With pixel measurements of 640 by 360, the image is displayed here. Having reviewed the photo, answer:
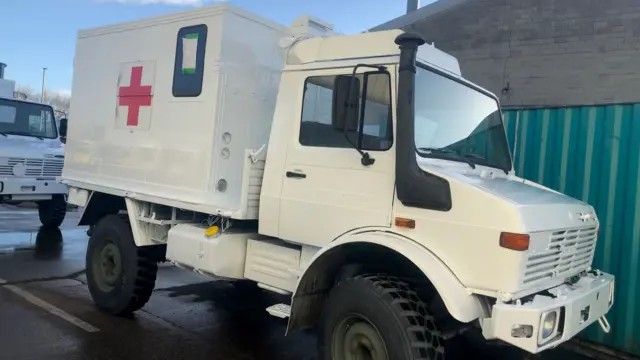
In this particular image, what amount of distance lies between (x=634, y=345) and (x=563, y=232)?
102 inches

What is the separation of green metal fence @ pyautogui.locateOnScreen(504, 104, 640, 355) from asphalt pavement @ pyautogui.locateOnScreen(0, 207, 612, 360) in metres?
0.67

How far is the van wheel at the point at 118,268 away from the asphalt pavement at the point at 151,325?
0.19 meters

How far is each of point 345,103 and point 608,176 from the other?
3518mm

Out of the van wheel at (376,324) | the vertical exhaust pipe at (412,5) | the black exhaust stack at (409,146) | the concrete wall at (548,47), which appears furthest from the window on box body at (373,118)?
the vertical exhaust pipe at (412,5)

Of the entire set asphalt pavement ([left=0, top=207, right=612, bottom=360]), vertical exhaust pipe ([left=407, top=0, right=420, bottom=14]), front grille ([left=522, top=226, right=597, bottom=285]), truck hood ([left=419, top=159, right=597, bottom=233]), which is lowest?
asphalt pavement ([left=0, top=207, right=612, bottom=360])

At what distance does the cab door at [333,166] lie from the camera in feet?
11.8

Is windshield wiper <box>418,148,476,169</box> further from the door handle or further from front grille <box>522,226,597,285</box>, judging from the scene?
the door handle

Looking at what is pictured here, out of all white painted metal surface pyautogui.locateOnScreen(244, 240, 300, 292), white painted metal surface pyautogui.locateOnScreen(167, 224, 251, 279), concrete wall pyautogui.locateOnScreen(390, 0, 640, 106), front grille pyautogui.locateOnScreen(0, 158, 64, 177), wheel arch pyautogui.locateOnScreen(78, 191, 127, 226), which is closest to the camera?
white painted metal surface pyautogui.locateOnScreen(244, 240, 300, 292)

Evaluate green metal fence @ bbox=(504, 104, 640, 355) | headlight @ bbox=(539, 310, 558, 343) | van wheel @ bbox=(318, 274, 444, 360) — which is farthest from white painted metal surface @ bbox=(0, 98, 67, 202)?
headlight @ bbox=(539, 310, 558, 343)

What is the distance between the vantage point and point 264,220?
4.30m

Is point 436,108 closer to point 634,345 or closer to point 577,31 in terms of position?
A: point 634,345

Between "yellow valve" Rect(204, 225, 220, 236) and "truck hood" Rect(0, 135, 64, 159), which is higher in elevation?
"truck hood" Rect(0, 135, 64, 159)

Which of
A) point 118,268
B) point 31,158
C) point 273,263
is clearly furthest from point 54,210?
point 273,263

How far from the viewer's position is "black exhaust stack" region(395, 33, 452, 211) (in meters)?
3.34
